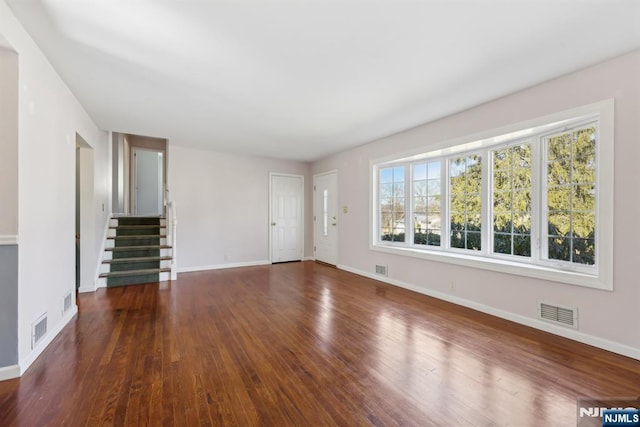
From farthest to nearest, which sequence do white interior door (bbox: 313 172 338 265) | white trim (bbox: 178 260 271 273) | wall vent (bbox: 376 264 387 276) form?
white interior door (bbox: 313 172 338 265)
white trim (bbox: 178 260 271 273)
wall vent (bbox: 376 264 387 276)

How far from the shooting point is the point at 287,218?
664 centimetres

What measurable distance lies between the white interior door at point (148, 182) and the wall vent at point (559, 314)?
819 centimetres

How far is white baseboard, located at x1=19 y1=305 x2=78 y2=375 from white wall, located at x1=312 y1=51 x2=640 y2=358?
164 inches

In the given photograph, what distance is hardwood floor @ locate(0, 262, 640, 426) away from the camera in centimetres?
162

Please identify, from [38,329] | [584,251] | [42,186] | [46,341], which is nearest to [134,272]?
[46,341]

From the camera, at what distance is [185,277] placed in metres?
4.98

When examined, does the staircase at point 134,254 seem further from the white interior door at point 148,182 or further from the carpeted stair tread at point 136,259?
the white interior door at point 148,182

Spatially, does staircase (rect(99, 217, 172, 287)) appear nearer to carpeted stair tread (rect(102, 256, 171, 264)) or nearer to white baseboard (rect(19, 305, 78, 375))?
carpeted stair tread (rect(102, 256, 171, 264))

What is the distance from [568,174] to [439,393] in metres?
2.51

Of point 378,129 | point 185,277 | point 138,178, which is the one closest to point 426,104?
point 378,129

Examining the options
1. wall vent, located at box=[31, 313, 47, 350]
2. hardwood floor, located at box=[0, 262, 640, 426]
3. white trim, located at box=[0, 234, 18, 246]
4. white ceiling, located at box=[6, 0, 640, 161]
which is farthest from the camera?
wall vent, located at box=[31, 313, 47, 350]

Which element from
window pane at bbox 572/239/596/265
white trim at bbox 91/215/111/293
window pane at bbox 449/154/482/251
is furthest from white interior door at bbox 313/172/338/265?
white trim at bbox 91/215/111/293

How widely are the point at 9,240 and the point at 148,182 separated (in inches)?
247

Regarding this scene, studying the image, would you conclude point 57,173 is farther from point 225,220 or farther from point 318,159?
point 318,159
